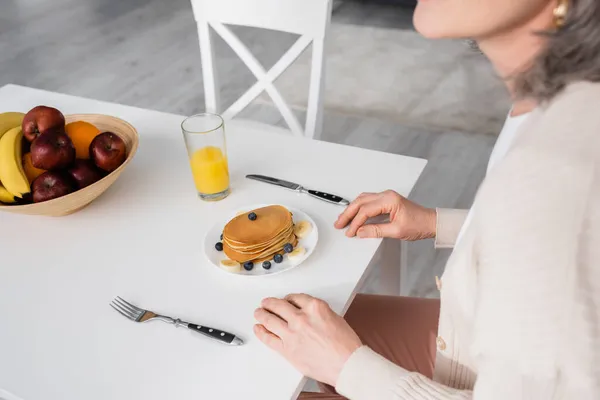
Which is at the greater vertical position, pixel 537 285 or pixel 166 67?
pixel 537 285

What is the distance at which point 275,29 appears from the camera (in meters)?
1.63

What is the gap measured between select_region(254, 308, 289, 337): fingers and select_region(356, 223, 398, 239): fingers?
25cm

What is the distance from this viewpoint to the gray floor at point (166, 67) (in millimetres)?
2604

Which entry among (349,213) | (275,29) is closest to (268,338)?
(349,213)

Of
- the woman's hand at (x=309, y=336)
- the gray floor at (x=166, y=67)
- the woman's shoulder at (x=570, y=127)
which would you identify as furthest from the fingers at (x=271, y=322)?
the gray floor at (x=166, y=67)

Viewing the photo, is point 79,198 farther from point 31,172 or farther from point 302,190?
point 302,190

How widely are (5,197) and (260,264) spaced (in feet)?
1.58

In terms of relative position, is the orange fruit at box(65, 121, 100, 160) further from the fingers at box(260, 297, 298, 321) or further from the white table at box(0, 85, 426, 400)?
the fingers at box(260, 297, 298, 321)

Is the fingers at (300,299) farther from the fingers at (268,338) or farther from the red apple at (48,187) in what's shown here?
the red apple at (48,187)

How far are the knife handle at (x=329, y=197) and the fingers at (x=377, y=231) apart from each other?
0.09m

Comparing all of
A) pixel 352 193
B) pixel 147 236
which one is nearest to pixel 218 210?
pixel 147 236

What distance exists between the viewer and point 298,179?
3.92 feet

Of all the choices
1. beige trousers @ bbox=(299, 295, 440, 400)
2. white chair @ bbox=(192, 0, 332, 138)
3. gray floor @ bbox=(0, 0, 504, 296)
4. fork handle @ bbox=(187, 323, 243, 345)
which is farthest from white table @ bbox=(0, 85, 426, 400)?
gray floor @ bbox=(0, 0, 504, 296)

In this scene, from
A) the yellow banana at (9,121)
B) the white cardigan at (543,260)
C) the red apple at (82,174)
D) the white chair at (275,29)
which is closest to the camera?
the white cardigan at (543,260)
